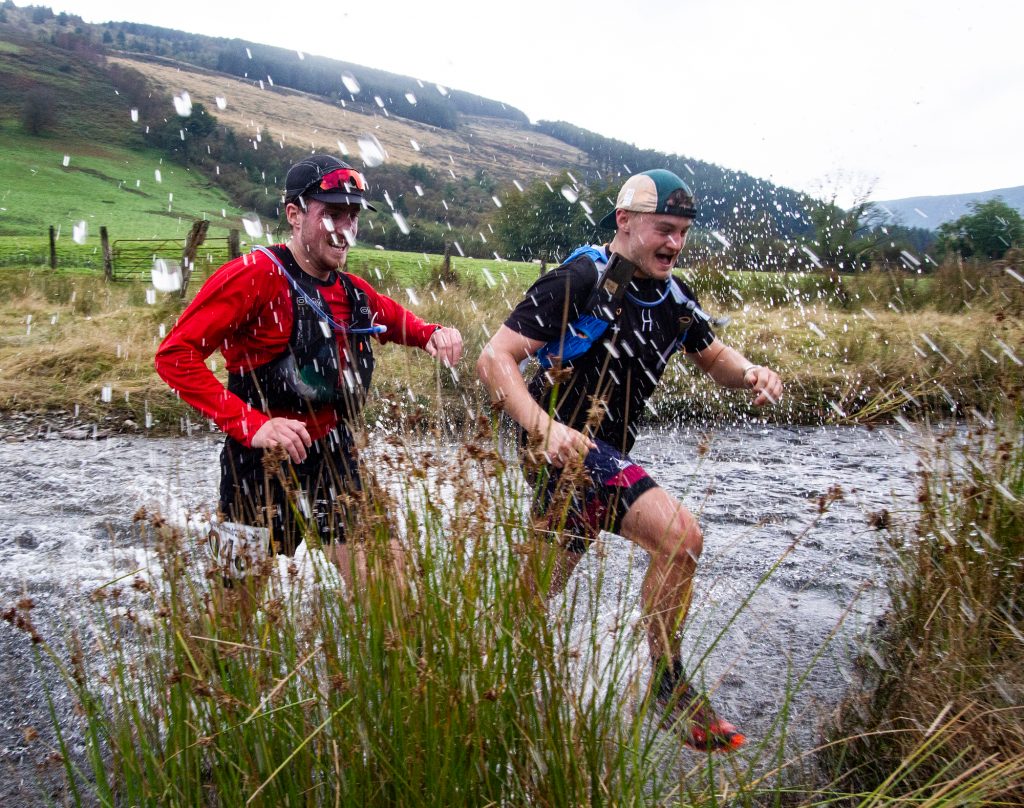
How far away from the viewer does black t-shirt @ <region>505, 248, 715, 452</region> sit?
306cm

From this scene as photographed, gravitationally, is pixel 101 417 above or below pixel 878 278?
below

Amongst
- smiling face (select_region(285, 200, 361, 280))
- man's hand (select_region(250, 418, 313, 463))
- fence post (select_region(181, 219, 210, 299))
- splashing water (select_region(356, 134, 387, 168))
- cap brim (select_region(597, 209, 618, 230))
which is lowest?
fence post (select_region(181, 219, 210, 299))

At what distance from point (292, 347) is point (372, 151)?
117395 millimetres

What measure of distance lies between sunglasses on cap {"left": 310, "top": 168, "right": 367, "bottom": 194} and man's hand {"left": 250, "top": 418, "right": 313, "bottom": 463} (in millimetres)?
1009

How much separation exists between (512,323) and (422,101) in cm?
18088

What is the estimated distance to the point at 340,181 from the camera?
3209 millimetres

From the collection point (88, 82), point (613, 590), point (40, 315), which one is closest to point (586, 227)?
point (40, 315)

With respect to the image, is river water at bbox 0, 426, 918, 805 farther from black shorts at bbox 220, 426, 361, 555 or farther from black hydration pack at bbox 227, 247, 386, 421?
black hydration pack at bbox 227, 247, 386, 421

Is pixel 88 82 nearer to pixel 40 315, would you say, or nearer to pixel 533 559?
pixel 40 315

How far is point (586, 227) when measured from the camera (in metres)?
Answer: 52.2

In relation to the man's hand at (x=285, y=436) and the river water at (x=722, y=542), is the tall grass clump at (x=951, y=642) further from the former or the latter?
the man's hand at (x=285, y=436)

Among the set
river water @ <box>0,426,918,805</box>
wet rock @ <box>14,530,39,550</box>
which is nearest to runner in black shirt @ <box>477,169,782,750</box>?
river water @ <box>0,426,918,805</box>

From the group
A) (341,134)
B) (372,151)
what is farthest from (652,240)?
(341,134)

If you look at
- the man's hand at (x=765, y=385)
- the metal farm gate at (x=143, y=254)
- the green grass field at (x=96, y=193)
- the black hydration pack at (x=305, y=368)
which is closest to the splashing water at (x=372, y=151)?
the green grass field at (x=96, y=193)
